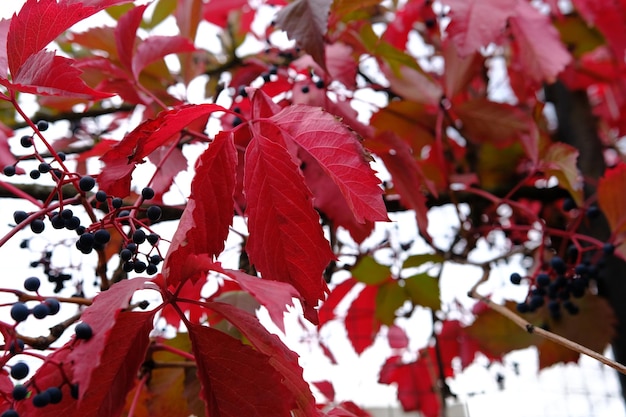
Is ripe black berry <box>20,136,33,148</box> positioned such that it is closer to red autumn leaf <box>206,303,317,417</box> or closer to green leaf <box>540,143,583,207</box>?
red autumn leaf <box>206,303,317,417</box>

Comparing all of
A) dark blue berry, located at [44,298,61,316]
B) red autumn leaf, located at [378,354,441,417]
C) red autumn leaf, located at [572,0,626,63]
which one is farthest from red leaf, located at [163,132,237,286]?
red autumn leaf, located at [572,0,626,63]

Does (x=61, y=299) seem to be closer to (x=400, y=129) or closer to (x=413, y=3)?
(x=400, y=129)

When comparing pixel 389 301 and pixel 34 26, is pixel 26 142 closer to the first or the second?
pixel 34 26

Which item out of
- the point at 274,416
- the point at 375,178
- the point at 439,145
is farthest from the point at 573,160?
the point at 274,416

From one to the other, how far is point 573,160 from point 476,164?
17.0 inches

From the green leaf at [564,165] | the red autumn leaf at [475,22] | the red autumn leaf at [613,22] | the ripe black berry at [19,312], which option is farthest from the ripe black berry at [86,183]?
the red autumn leaf at [613,22]

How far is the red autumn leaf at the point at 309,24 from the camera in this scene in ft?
2.24

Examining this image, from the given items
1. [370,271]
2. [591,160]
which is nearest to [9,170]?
[370,271]

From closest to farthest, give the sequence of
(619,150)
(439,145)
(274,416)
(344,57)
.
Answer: (274,416)
(344,57)
(439,145)
(619,150)

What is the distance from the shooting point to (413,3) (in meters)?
1.23

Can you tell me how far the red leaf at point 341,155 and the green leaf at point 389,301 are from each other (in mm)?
620

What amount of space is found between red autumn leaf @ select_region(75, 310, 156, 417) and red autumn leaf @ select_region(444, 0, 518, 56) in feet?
1.88

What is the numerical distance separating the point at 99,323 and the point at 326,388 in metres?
0.79

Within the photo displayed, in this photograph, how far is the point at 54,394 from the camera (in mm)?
435
